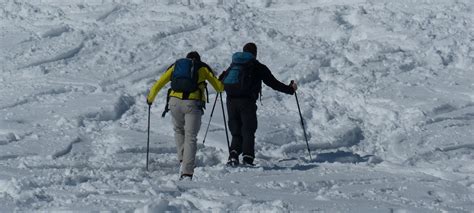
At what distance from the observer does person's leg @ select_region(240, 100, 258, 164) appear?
1071cm

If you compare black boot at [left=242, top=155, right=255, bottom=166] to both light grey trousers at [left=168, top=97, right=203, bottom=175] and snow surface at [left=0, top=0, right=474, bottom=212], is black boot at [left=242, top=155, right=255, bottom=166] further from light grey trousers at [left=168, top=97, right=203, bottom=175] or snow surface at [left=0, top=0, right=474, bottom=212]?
light grey trousers at [left=168, top=97, right=203, bottom=175]

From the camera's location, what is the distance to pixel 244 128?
1080cm

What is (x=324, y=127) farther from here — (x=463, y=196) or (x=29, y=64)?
(x=29, y=64)

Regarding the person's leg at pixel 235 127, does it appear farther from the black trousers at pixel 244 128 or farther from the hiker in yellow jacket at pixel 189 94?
the hiker in yellow jacket at pixel 189 94

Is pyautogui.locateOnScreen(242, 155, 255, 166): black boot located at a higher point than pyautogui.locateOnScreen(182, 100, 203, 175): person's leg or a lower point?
lower

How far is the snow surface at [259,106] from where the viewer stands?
8.84 m

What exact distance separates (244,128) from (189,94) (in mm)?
1215

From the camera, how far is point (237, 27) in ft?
54.3

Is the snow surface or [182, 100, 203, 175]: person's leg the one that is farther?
[182, 100, 203, 175]: person's leg

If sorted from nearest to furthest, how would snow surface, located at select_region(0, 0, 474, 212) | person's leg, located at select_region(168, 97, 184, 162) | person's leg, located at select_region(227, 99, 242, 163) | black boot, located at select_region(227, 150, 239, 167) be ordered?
snow surface, located at select_region(0, 0, 474, 212)
person's leg, located at select_region(168, 97, 184, 162)
black boot, located at select_region(227, 150, 239, 167)
person's leg, located at select_region(227, 99, 242, 163)

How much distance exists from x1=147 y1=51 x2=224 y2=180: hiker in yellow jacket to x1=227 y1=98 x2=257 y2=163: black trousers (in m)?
0.68

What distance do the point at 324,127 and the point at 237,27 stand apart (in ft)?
15.2

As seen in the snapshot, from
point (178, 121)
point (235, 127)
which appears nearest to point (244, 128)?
point (235, 127)

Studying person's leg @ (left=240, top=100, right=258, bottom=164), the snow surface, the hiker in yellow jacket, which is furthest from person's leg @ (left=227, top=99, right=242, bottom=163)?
the hiker in yellow jacket
